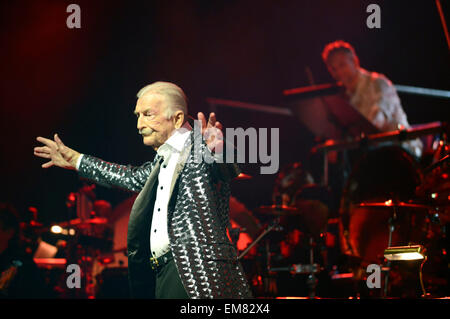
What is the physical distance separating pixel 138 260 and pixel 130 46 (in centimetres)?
521

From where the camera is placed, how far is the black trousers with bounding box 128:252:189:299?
99.2 inches

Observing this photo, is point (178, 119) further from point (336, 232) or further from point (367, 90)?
point (367, 90)

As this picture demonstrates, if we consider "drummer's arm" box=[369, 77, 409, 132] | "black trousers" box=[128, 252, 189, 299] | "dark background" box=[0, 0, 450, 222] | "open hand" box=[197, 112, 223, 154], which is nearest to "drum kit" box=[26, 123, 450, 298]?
"dark background" box=[0, 0, 450, 222]

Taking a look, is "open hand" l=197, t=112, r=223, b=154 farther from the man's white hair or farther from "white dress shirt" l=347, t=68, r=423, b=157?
"white dress shirt" l=347, t=68, r=423, b=157

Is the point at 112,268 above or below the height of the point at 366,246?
below

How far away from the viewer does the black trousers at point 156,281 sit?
2.52 meters

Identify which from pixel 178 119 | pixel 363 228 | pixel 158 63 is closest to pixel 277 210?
pixel 363 228

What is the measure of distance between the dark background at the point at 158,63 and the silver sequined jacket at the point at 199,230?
3356 millimetres

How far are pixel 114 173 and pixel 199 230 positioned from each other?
794 millimetres

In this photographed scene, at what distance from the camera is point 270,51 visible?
8344 mm

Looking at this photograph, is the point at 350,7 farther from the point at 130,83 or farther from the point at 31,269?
the point at 31,269

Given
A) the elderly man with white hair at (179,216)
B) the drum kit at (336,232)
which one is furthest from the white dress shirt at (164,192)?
the drum kit at (336,232)
